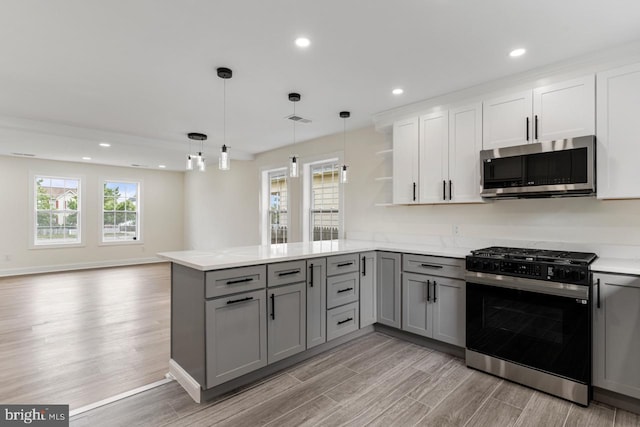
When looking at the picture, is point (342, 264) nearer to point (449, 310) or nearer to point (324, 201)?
point (449, 310)

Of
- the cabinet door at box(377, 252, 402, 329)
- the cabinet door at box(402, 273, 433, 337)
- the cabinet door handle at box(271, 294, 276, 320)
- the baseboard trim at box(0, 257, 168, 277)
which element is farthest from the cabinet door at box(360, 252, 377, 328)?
the baseboard trim at box(0, 257, 168, 277)

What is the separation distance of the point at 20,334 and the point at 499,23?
5.28m

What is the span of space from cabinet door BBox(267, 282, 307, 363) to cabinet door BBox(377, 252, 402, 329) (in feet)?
3.37

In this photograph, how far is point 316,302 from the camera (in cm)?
290

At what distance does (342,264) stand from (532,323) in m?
1.60

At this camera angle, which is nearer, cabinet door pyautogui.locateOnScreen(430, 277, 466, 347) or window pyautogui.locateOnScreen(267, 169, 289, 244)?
cabinet door pyautogui.locateOnScreen(430, 277, 466, 347)

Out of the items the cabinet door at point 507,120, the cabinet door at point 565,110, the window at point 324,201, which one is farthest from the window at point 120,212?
the cabinet door at point 565,110

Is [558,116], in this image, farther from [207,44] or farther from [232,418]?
[232,418]

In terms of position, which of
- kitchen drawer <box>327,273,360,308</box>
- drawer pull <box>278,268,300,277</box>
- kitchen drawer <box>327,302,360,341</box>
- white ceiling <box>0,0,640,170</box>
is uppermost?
white ceiling <box>0,0,640,170</box>

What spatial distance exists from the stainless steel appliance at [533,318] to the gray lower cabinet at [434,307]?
0.14 metres

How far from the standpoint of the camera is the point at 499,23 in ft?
6.87

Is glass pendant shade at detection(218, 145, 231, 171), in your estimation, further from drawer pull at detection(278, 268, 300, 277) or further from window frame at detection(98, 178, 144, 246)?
window frame at detection(98, 178, 144, 246)

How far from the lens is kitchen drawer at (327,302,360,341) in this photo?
9.96 feet

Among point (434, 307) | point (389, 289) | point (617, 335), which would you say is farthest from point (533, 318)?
point (389, 289)
